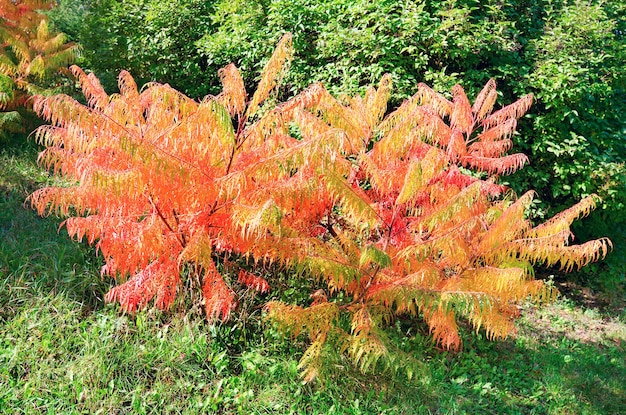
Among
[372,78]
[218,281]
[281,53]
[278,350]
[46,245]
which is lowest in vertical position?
[278,350]

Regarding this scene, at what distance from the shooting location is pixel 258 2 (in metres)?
7.41

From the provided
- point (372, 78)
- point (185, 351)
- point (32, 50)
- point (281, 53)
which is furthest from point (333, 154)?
point (32, 50)

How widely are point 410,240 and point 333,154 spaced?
47.4 inches

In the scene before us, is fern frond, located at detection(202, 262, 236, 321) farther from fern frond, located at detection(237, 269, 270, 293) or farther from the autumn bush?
fern frond, located at detection(237, 269, 270, 293)

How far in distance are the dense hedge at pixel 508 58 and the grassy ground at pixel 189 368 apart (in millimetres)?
2242

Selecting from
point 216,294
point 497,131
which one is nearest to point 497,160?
point 497,131

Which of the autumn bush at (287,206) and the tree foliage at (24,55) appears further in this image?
the tree foliage at (24,55)

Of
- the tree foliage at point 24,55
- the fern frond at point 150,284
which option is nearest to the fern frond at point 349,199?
the fern frond at point 150,284

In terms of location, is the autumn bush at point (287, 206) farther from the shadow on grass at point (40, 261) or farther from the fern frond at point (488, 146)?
the fern frond at point (488, 146)

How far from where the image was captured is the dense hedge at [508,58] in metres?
6.21

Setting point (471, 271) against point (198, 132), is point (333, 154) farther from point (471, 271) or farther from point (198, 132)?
point (471, 271)

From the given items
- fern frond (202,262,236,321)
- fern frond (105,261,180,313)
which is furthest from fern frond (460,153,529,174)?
fern frond (105,261,180,313)

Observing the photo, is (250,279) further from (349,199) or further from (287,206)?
(349,199)

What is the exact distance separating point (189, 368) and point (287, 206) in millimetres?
1442
